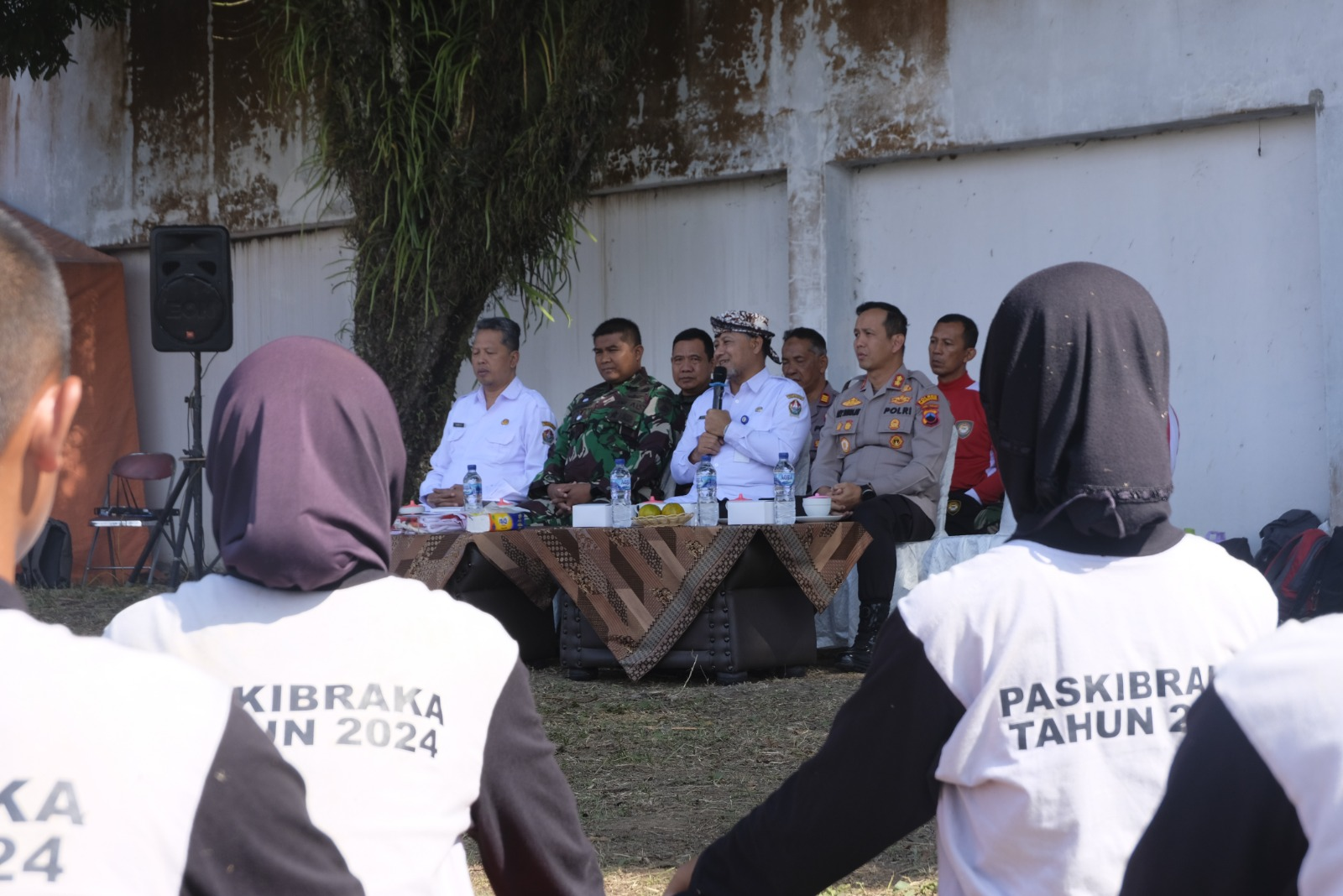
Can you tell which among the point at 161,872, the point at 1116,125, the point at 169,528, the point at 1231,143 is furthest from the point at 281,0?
the point at 161,872

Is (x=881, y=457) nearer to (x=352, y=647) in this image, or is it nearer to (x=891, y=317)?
(x=891, y=317)

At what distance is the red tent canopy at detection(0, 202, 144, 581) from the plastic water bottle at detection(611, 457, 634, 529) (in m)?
5.21

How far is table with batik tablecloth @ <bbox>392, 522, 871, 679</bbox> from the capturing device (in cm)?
504

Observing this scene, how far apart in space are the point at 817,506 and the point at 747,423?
0.68m

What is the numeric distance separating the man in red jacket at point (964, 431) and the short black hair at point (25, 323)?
16.7 ft

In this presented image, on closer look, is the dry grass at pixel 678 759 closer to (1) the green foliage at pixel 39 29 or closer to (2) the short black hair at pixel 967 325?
(2) the short black hair at pixel 967 325

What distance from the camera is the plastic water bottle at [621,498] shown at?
5.25 m

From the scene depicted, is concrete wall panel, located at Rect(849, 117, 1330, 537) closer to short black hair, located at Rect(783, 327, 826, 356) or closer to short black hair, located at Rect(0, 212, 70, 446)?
short black hair, located at Rect(783, 327, 826, 356)

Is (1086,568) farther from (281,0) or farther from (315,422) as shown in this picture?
(281,0)

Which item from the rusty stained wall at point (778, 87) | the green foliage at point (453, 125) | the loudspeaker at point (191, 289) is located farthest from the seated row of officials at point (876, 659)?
the loudspeaker at point (191, 289)

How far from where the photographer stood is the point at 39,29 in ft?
29.4

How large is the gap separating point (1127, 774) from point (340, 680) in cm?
72

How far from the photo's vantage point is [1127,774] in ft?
4.45

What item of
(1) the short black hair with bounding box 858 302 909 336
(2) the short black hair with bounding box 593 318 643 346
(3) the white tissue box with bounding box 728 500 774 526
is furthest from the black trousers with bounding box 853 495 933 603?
(2) the short black hair with bounding box 593 318 643 346
